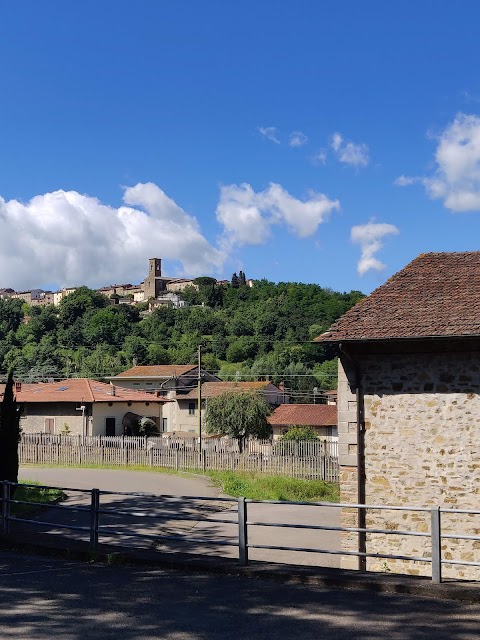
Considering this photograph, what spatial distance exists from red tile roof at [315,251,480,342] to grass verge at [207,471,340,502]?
15.1 meters

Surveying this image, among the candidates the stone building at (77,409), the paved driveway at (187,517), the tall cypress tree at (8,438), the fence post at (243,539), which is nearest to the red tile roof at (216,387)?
the stone building at (77,409)

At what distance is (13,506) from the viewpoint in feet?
63.0

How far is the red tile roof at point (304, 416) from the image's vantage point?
164 ft

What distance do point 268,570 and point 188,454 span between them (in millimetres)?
27560

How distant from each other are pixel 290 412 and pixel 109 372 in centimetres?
4659

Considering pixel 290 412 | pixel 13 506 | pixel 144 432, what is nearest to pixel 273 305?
pixel 290 412

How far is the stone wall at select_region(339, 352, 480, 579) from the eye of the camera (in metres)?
11.9

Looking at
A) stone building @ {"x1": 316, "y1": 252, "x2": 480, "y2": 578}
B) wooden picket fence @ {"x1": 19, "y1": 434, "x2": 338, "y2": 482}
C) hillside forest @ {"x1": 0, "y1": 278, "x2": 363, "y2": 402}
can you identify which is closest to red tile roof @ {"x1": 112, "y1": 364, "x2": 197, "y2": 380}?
hillside forest @ {"x1": 0, "y1": 278, "x2": 363, "y2": 402}

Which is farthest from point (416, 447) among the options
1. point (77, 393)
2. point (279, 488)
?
point (77, 393)

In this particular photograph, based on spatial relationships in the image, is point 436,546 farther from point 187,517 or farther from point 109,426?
point 109,426

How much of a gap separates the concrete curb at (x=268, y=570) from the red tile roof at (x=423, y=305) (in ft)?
16.7

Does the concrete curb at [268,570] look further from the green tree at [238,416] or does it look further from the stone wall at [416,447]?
the green tree at [238,416]

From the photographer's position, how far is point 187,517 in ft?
44.7

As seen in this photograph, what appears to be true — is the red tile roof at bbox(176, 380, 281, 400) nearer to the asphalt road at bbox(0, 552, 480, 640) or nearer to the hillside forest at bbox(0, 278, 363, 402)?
the hillside forest at bbox(0, 278, 363, 402)
